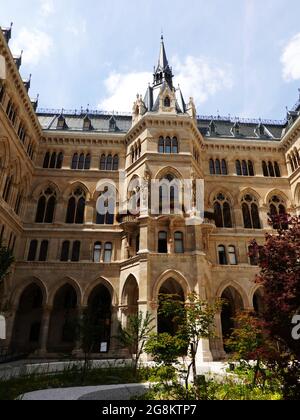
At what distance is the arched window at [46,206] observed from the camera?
26.3 m

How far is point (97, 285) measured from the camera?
24.2m

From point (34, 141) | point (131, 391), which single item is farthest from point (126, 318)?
point (34, 141)

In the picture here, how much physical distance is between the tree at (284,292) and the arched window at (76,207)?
2032cm

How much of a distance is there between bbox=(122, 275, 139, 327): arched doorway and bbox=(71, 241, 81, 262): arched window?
17.4 feet

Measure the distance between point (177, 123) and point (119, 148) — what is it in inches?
265

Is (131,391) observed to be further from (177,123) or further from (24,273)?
(177,123)

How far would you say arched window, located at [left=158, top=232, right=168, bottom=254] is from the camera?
22681 mm

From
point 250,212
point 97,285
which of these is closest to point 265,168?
point 250,212

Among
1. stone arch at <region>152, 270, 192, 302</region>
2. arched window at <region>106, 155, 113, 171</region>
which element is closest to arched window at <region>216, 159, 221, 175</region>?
arched window at <region>106, 155, 113, 171</region>

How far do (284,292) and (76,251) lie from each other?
66.3 ft

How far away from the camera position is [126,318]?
22.0 m

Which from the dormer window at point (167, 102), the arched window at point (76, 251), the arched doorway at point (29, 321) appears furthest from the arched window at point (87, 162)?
the arched doorway at point (29, 321)

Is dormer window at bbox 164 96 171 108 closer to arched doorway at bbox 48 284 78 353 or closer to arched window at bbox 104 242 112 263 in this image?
arched window at bbox 104 242 112 263

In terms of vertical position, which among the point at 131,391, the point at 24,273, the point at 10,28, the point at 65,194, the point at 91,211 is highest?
the point at 10,28
